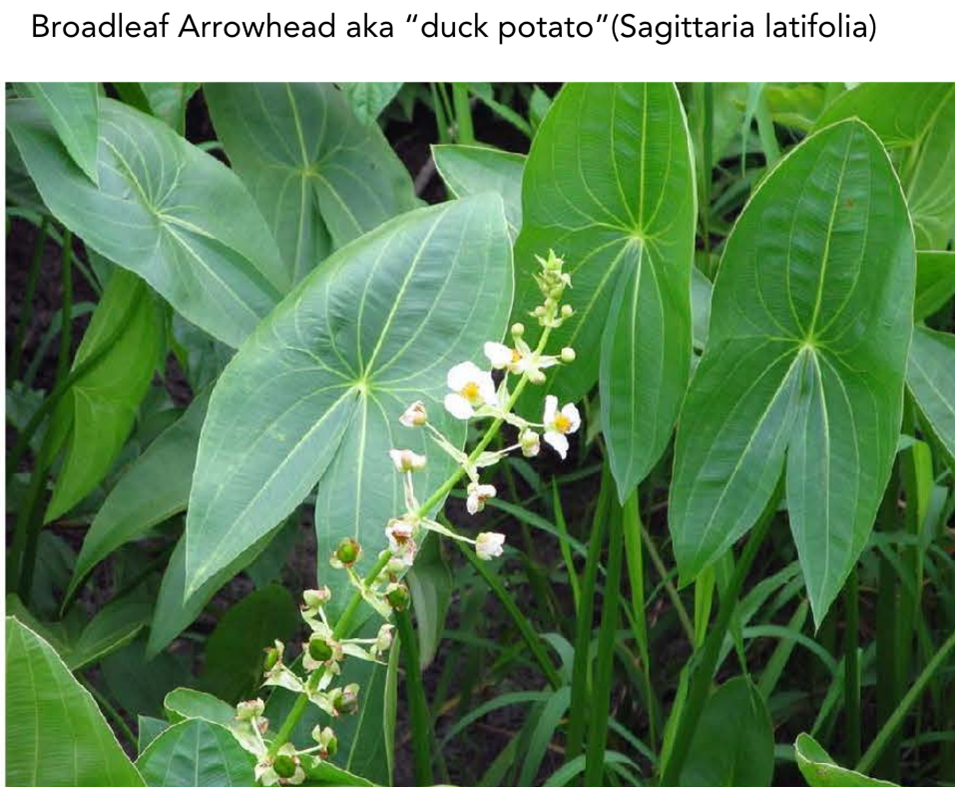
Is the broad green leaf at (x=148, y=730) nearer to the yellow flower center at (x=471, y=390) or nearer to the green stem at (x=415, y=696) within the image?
the green stem at (x=415, y=696)

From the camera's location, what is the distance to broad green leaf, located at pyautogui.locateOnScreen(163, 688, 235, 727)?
2.37 feet

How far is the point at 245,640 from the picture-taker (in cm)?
106

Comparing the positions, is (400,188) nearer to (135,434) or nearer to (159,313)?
(159,313)

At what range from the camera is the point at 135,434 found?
4.15 ft

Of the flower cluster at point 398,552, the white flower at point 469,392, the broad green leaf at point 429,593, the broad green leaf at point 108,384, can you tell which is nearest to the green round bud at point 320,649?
the flower cluster at point 398,552

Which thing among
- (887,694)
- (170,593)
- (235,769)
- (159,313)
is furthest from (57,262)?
(235,769)

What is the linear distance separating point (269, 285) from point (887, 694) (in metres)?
0.56

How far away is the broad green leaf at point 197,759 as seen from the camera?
0.61m

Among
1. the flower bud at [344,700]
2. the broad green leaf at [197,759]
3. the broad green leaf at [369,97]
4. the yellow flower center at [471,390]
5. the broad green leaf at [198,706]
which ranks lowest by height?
the broad green leaf at [198,706]

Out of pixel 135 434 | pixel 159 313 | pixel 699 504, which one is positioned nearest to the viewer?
pixel 699 504

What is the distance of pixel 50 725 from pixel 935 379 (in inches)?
20.6

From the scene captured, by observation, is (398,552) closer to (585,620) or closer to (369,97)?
(585,620)

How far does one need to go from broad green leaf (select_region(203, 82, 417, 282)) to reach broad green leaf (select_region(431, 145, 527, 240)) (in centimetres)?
20

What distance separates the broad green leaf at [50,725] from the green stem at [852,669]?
1.90 feet
